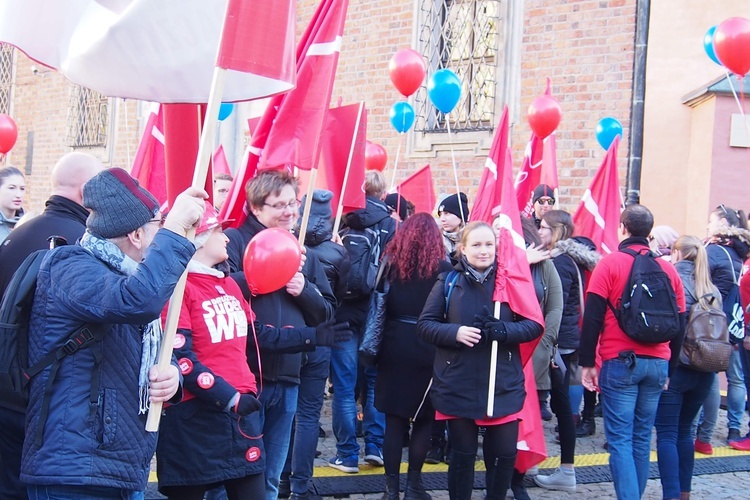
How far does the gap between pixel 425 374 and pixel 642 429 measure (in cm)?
137

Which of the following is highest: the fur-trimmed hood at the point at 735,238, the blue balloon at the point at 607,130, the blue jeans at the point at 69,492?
the blue balloon at the point at 607,130

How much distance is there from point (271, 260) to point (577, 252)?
10.8ft

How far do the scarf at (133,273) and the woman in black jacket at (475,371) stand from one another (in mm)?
2135

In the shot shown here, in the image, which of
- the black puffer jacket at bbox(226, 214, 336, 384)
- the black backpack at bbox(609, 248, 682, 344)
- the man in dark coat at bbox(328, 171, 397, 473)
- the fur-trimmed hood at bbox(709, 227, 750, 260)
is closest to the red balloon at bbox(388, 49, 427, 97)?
the man in dark coat at bbox(328, 171, 397, 473)

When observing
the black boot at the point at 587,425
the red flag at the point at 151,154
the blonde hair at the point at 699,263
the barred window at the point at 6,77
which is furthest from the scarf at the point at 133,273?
the barred window at the point at 6,77

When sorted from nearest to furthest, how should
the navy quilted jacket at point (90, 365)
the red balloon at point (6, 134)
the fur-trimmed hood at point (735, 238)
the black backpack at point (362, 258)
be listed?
1. the navy quilted jacket at point (90, 365)
2. the black backpack at point (362, 258)
3. the fur-trimmed hood at point (735, 238)
4. the red balloon at point (6, 134)

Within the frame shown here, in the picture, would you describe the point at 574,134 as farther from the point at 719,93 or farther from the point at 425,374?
the point at 425,374

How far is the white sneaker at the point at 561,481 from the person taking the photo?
5.87 metres

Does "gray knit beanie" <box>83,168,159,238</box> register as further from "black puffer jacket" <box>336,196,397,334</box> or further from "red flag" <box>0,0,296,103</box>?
"black puffer jacket" <box>336,196,397,334</box>

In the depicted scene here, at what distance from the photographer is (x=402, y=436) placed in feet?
17.3

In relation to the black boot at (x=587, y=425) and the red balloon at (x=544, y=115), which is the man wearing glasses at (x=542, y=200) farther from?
the black boot at (x=587, y=425)

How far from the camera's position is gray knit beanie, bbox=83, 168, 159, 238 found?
9.13ft

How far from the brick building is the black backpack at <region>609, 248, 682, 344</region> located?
344cm

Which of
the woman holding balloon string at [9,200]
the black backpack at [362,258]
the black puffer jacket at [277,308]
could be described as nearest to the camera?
the black puffer jacket at [277,308]
